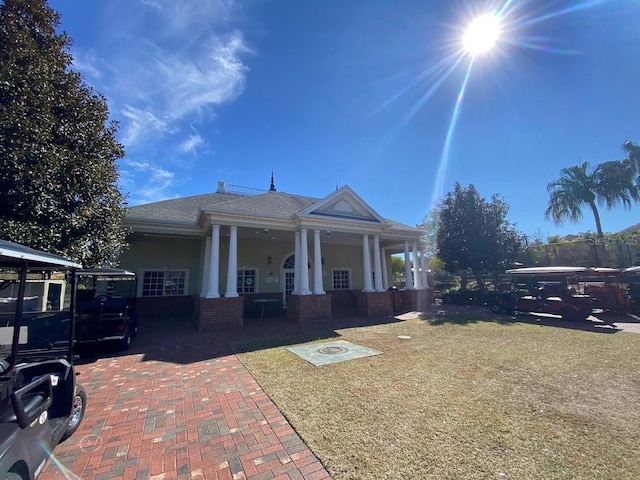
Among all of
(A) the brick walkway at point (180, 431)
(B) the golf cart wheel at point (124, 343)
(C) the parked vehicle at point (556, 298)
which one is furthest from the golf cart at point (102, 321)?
(C) the parked vehicle at point (556, 298)

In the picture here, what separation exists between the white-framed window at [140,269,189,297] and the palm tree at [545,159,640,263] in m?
31.0

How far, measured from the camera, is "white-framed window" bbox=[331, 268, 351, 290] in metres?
18.6

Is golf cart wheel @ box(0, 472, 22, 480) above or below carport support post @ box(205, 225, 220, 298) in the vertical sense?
below

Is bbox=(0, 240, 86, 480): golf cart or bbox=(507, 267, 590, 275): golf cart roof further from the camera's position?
bbox=(507, 267, 590, 275): golf cart roof

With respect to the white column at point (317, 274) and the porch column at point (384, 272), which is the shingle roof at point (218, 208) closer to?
the white column at point (317, 274)

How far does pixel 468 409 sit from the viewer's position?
13.2ft

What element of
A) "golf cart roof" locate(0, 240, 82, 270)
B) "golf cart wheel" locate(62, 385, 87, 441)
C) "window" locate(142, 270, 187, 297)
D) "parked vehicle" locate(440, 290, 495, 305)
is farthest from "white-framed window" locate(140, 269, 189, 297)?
"parked vehicle" locate(440, 290, 495, 305)

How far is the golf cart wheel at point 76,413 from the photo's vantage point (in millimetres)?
3455

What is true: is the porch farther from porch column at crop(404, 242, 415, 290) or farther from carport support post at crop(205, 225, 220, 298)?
porch column at crop(404, 242, 415, 290)

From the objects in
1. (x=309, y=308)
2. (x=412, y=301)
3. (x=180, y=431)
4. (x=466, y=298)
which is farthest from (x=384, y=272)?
(x=180, y=431)

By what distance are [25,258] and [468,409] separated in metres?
5.62

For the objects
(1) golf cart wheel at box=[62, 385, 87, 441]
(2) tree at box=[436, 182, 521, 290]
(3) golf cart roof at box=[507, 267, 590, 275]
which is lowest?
(1) golf cart wheel at box=[62, 385, 87, 441]

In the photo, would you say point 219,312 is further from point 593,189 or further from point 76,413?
point 593,189

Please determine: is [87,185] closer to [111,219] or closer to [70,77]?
[111,219]
